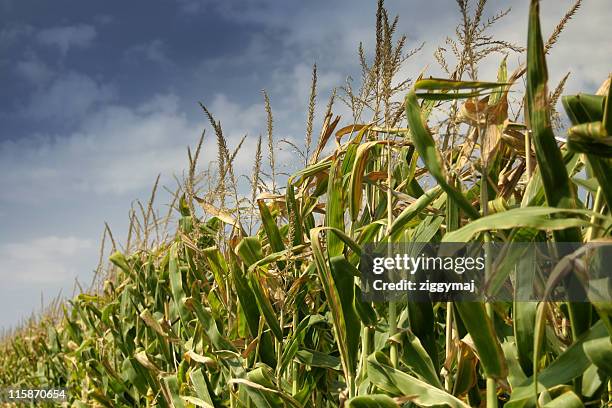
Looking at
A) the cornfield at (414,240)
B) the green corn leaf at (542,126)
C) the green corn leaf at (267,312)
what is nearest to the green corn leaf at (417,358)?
the cornfield at (414,240)

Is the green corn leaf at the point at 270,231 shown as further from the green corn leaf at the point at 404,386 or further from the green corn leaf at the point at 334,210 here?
the green corn leaf at the point at 404,386

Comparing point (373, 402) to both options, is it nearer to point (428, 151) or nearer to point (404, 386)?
point (404, 386)

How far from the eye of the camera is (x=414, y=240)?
42.6 inches

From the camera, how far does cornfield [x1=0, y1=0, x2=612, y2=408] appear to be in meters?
0.80

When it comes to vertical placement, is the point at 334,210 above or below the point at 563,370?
above

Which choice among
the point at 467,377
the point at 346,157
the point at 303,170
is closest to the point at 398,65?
the point at 346,157

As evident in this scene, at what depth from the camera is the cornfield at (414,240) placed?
0.80 metres

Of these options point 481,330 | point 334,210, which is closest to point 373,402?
point 481,330

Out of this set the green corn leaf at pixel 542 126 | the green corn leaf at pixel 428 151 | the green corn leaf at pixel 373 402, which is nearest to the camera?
the green corn leaf at pixel 542 126

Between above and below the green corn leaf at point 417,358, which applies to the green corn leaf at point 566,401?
below

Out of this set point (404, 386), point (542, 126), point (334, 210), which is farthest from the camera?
point (334, 210)

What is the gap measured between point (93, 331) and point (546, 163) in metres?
3.33

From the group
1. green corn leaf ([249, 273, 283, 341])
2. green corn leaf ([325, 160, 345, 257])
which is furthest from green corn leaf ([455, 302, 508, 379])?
green corn leaf ([249, 273, 283, 341])

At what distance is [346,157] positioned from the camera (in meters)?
1.39
